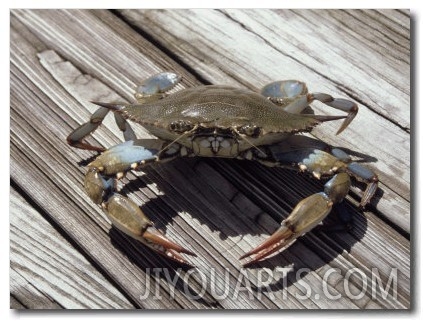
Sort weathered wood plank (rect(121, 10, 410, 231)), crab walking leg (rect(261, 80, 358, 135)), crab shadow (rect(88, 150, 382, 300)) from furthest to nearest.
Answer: weathered wood plank (rect(121, 10, 410, 231))
crab walking leg (rect(261, 80, 358, 135))
crab shadow (rect(88, 150, 382, 300))

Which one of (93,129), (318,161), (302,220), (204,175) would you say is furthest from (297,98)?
(93,129)

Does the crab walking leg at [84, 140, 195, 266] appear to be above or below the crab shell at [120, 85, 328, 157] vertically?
below

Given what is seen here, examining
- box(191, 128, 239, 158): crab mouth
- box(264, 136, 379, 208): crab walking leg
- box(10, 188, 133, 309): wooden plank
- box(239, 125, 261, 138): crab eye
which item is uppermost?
box(239, 125, 261, 138): crab eye

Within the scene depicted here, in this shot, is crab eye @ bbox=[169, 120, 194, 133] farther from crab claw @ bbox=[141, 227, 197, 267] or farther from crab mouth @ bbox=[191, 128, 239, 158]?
crab claw @ bbox=[141, 227, 197, 267]

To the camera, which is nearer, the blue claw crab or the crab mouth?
the blue claw crab

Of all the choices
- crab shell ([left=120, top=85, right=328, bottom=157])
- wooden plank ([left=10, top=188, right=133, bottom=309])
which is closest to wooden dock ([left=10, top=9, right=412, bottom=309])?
wooden plank ([left=10, top=188, right=133, bottom=309])

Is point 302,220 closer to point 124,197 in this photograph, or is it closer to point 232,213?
point 232,213

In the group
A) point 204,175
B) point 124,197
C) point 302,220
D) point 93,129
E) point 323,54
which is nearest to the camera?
point 302,220
